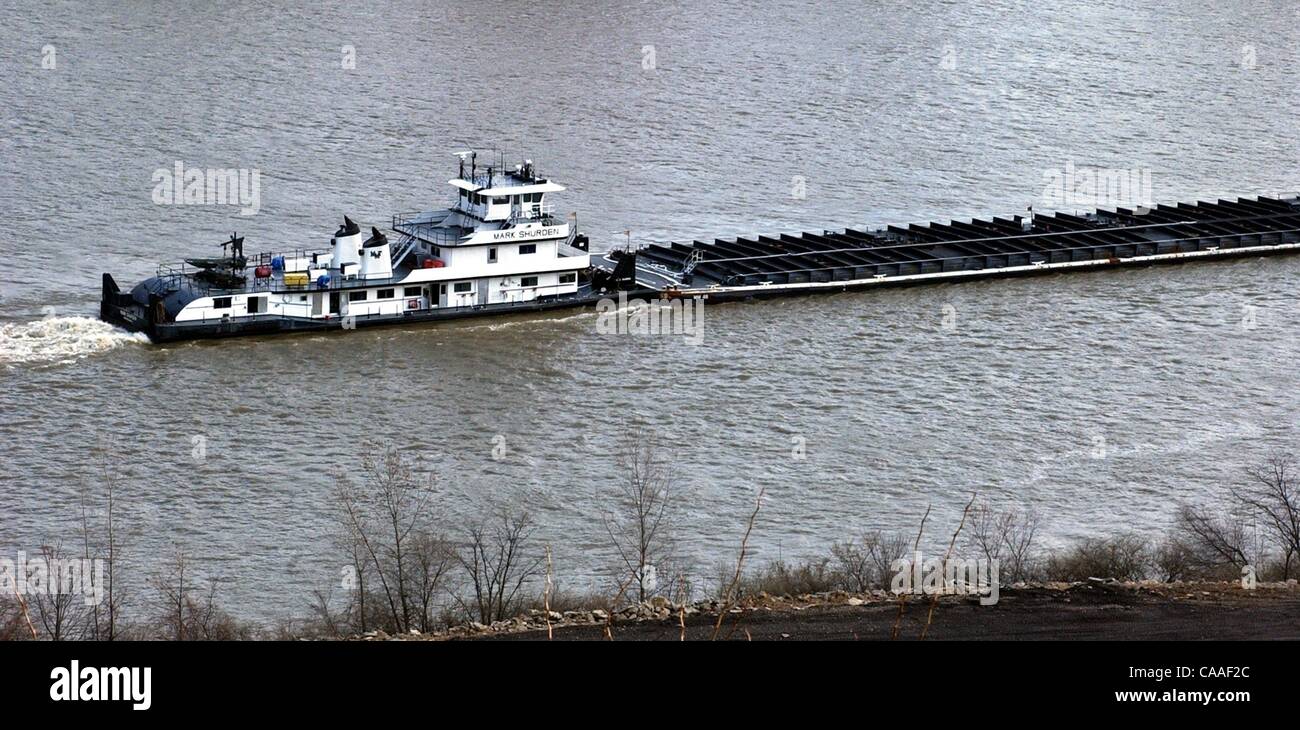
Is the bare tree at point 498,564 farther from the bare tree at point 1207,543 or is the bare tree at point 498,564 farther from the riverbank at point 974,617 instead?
the bare tree at point 1207,543

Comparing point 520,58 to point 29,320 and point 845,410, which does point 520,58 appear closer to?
point 29,320

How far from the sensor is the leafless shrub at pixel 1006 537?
93.8 ft

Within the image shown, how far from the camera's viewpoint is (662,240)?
56.5 metres

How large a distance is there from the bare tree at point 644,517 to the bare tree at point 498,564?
148 cm

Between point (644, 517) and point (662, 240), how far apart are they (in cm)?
2529

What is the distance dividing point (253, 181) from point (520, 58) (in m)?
21.2

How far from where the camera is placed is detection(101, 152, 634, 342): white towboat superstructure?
45.7 m

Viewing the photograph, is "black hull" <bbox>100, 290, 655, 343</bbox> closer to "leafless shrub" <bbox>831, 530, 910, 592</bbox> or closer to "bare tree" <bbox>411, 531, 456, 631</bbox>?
"bare tree" <bbox>411, 531, 456, 631</bbox>

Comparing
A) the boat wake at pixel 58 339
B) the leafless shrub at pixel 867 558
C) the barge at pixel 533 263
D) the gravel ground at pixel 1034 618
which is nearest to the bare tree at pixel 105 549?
the gravel ground at pixel 1034 618

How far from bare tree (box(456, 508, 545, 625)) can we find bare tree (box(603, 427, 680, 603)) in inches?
58.1

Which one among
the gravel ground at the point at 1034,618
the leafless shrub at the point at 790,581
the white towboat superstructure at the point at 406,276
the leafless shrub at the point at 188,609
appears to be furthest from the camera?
the white towboat superstructure at the point at 406,276

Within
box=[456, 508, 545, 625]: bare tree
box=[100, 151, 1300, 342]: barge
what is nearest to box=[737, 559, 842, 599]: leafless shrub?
box=[456, 508, 545, 625]: bare tree

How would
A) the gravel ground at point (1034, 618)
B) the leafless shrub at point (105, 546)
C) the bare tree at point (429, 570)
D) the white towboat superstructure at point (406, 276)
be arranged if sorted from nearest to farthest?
the gravel ground at point (1034, 618) → the leafless shrub at point (105, 546) → the bare tree at point (429, 570) → the white towboat superstructure at point (406, 276)
